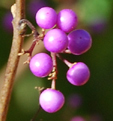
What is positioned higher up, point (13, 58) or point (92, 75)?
point (13, 58)

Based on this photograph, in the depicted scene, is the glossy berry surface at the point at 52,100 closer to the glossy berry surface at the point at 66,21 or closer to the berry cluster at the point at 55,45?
the berry cluster at the point at 55,45

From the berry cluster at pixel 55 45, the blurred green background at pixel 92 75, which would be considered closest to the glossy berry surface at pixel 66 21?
the berry cluster at pixel 55 45

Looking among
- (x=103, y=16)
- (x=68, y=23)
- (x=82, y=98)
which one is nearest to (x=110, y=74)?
(x=82, y=98)

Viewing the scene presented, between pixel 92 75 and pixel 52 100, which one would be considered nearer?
pixel 52 100

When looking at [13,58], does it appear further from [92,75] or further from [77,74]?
[92,75]

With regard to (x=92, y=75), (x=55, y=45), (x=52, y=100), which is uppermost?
(x=55, y=45)

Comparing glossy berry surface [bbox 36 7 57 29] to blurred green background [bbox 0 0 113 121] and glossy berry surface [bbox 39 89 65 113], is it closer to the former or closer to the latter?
glossy berry surface [bbox 39 89 65 113]

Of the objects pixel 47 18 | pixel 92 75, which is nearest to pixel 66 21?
pixel 47 18

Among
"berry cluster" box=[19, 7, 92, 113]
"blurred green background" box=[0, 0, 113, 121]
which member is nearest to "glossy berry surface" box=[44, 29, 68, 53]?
"berry cluster" box=[19, 7, 92, 113]
